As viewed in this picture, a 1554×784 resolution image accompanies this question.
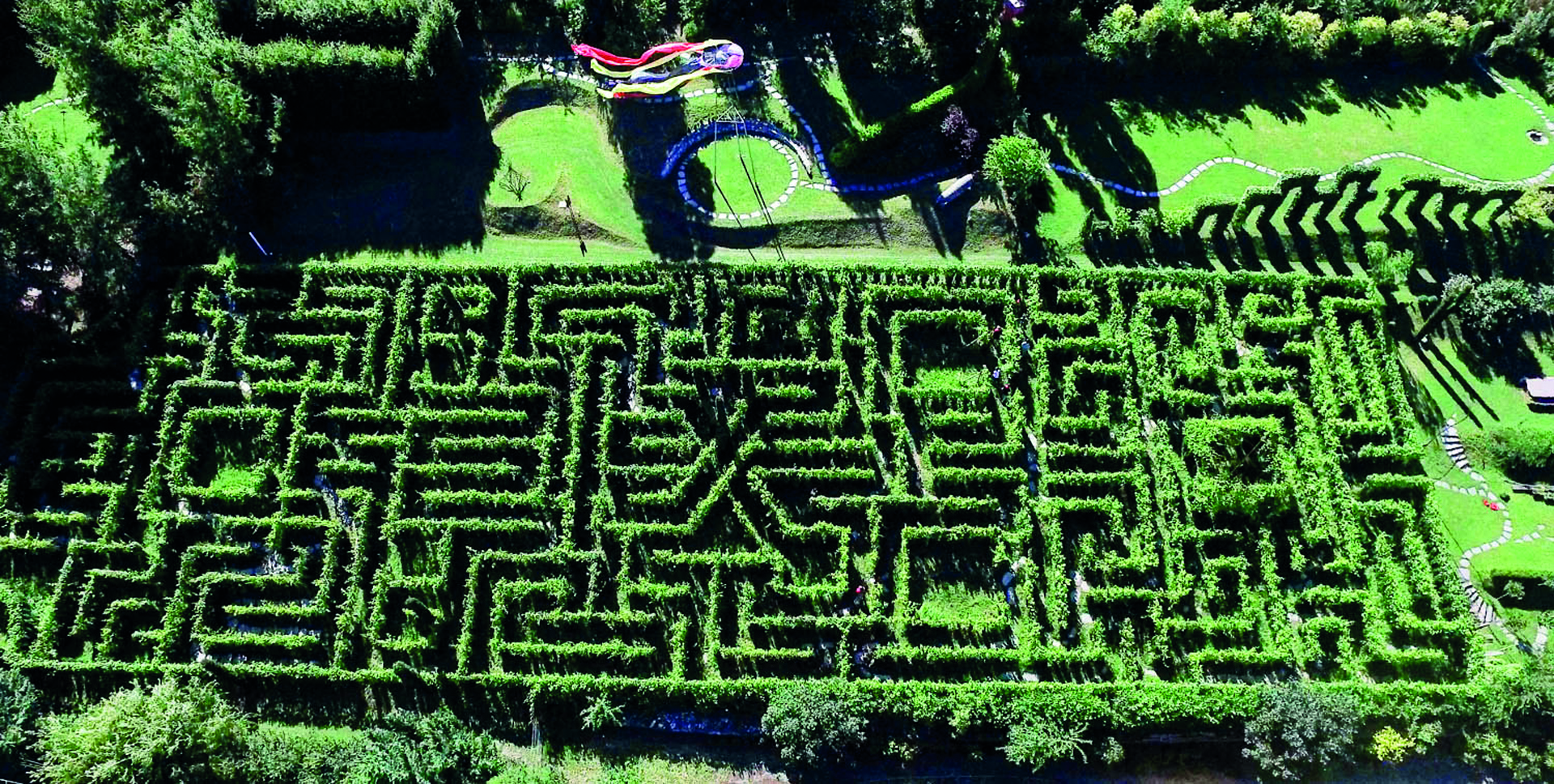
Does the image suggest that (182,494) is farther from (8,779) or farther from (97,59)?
(97,59)

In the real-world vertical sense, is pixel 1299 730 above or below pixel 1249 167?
below

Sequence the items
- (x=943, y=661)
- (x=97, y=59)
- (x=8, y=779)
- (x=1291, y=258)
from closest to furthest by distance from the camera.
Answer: (x=8, y=779), (x=943, y=661), (x=97, y=59), (x=1291, y=258)

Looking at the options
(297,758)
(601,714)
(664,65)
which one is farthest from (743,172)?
(297,758)

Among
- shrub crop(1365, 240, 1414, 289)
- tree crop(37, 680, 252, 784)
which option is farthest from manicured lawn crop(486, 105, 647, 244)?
shrub crop(1365, 240, 1414, 289)

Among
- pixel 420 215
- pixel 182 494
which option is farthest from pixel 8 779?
pixel 420 215

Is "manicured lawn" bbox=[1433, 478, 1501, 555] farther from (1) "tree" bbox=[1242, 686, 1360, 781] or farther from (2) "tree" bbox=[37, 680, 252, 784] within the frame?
(2) "tree" bbox=[37, 680, 252, 784]

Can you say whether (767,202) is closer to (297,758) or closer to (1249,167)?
(1249,167)

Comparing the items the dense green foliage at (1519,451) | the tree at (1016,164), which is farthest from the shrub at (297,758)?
the dense green foliage at (1519,451)

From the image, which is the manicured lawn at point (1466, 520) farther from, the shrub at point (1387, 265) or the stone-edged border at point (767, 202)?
Answer: the stone-edged border at point (767, 202)
